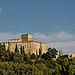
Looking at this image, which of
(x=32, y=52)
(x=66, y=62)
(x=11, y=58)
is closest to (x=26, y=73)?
(x=66, y=62)

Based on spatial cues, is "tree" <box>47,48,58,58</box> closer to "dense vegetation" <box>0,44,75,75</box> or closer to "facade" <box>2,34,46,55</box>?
"dense vegetation" <box>0,44,75,75</box>

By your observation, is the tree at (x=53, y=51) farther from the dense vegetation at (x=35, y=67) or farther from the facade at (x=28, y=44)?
the facade at (x=28, y=44)

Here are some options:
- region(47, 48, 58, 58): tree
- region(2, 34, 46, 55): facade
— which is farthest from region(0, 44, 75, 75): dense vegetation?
region(2, 34, 46, 55): facade

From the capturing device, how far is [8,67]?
53219mm

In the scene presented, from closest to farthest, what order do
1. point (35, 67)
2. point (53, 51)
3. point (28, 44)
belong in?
point (35, 67)
point (53, 51)
point (28, 44)

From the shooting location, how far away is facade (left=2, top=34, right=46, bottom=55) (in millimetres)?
92000

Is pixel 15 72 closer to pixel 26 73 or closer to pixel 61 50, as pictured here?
pixel 26 73

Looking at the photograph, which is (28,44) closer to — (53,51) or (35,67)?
(53,51)

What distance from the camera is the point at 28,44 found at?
9288 centimetres

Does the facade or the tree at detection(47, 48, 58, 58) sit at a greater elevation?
the facade

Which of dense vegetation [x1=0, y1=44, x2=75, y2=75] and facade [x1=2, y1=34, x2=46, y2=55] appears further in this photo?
facade [x1=2, y1=34, x2=46, y2=55]

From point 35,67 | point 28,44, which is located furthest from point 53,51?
point 35,67

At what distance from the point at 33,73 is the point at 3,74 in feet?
24.0

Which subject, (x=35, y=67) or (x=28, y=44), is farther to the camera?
(x=28, y=44)
